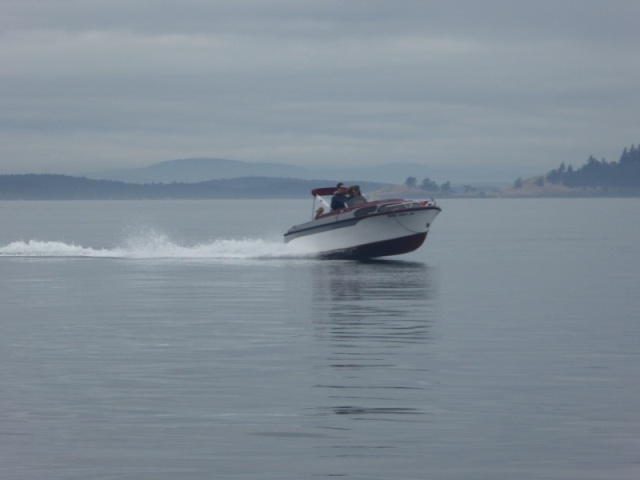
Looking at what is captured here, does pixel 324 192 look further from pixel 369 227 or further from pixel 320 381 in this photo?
pixel 320 381

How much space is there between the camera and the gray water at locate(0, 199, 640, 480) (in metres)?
12.9

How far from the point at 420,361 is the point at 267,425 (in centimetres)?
555

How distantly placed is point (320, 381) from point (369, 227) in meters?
27.6

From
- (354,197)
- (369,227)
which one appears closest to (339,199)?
(354,197)

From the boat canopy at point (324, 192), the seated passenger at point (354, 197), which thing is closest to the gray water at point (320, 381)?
the seated passenger at point (354, 197)

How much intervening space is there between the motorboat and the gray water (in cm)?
783

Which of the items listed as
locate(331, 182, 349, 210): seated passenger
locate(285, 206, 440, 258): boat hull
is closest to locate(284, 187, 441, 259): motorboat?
locate(285, 206, 440, 258): boat hull

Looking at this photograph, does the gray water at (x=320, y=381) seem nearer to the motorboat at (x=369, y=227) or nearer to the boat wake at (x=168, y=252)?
the motorboat at (x=369, y=227)

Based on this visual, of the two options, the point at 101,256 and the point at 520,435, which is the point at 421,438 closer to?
the point at 520,435

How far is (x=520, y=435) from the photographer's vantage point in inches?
547

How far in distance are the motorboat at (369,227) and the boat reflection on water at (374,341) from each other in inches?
186

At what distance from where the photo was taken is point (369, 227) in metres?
45.1

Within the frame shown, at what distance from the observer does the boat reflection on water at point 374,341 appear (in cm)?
1593

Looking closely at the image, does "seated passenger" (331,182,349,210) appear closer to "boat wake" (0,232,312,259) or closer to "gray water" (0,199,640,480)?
"boat wake" (0,232,312,259)
